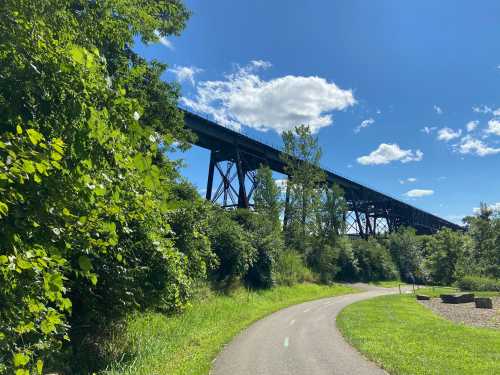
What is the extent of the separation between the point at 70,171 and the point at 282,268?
110ft

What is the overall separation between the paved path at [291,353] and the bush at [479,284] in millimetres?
39290

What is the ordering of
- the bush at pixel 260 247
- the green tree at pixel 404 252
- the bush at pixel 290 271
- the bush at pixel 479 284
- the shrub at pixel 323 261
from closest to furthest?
the bush at pixel 260 247 → the bush at pixel 290 271 → the bush at pixel 479 284 → the shrub at pixel 323 261 → the green tree at pixel 404 252

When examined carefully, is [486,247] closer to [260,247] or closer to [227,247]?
[260,247]

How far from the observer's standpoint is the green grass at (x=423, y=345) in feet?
30.1

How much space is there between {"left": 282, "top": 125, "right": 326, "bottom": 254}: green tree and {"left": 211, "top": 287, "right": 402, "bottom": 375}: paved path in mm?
31208

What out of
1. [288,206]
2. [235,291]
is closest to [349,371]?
[235,291]

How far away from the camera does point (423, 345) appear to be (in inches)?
463

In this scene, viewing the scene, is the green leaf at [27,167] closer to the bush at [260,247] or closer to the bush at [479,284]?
the bush at [260,247]

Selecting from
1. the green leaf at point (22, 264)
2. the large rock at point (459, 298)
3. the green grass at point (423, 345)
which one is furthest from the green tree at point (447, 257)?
the green leaf at point (22, 264)

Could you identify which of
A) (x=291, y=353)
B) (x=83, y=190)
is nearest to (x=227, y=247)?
(x=291, y=353)

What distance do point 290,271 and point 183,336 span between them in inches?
979

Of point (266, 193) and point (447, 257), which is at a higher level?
point (266, 193)

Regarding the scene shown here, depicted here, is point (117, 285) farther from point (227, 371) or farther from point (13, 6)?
point (13, 6)

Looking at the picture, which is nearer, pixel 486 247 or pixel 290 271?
pixel 290 271
